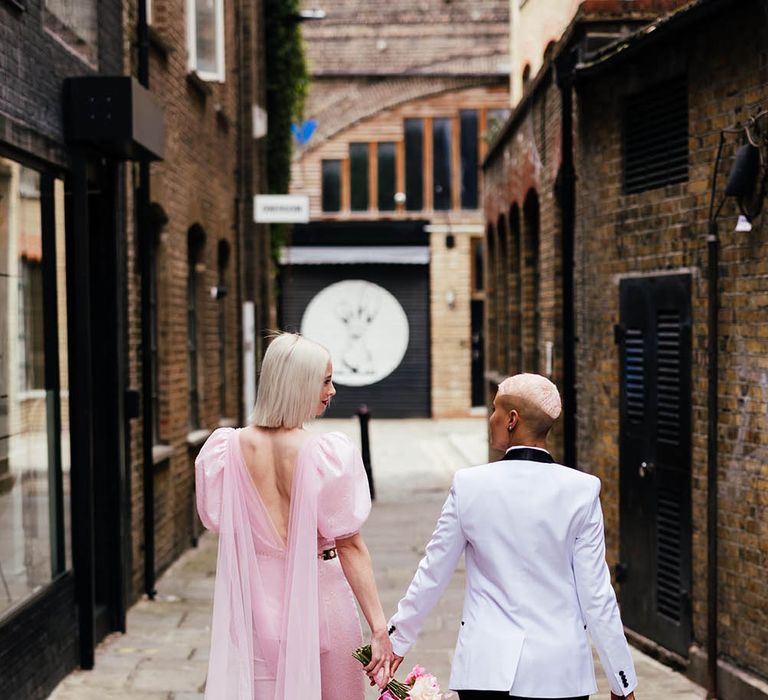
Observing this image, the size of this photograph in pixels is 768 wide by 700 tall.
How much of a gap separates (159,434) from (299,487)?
748 cm

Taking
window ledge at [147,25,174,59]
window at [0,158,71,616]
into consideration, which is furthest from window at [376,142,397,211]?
window at [0,158,71,616]

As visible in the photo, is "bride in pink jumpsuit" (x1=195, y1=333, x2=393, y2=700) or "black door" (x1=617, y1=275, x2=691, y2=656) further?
"black door" (x1=617, y1=275, x2=691, y2=656)

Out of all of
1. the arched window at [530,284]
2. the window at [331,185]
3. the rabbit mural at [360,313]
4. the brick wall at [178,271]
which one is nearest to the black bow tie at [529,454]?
the brick wall at [178,271]

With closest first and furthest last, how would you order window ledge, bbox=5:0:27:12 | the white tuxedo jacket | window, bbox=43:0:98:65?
the white tuxedo jacket
window ledge, bbox=5:0:27:12
window, bbox=43:0:98:65

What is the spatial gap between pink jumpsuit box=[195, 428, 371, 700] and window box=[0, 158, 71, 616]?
269 centimetres

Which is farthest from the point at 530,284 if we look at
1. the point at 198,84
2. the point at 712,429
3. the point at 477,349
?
the point at 477,349

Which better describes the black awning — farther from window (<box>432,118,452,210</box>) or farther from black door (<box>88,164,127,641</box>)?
window (<box>432,118,452,210</box>)

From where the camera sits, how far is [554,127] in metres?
11.1

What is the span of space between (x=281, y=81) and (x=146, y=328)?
10.2 metres

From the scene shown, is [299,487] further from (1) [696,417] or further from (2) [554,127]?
(2) [554,127]

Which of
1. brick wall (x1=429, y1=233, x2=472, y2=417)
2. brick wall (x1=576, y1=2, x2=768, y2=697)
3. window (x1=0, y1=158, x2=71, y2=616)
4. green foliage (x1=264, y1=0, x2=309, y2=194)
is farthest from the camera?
brick wall (x1=429, y1=233, x2=472, y2=417)

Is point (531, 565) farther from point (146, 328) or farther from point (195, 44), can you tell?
point (195, 44)

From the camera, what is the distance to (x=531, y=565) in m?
4.04

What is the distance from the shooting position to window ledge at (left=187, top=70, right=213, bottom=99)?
12.5m
